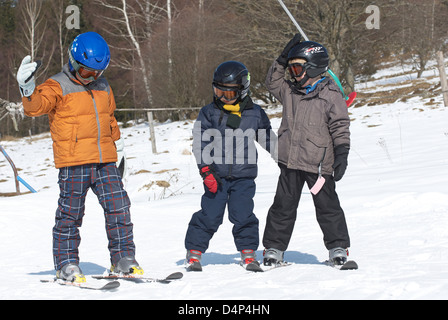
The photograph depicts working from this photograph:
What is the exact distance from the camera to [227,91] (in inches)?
158

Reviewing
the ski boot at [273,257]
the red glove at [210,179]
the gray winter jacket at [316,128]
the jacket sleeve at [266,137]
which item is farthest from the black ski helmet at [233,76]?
the ski boot at [273,257]

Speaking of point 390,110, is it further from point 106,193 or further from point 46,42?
point 46,42

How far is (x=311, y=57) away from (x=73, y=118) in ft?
4.94

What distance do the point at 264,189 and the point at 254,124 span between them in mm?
3865

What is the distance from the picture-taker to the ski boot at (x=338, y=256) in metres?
3.82

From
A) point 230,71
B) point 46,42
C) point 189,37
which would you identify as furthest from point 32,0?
point 230,71

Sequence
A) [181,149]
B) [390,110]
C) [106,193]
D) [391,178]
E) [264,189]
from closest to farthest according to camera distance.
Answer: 1. [106,193]
2. [391,178]
3. [264,189]
4. [181,149]
5. [390,110]

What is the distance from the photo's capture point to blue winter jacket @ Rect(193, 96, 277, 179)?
3.98 meters

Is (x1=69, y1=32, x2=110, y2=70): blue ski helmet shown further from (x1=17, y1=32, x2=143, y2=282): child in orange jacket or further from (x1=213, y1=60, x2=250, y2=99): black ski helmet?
(x1=213, y1=60, x2=250, y2=99): black ski helmet

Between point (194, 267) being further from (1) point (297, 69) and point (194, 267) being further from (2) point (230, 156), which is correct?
(1) point (297, 69)

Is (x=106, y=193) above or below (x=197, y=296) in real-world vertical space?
above

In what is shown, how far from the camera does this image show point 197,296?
10.3 feet

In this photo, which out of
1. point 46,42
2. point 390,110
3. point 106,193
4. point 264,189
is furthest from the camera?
point 46,42

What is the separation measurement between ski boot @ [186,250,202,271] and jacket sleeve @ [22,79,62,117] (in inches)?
50.8
